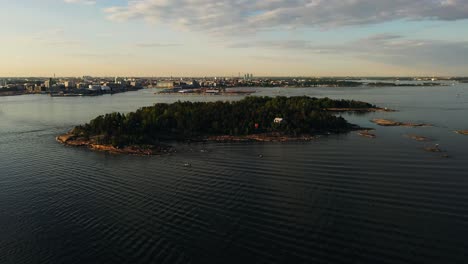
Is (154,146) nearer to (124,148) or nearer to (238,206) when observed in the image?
(124,148)

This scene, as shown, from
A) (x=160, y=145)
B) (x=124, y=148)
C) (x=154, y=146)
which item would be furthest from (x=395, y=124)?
(x=124, y=148)

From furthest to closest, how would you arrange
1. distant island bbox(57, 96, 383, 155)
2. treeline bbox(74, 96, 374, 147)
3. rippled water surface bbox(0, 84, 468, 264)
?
treeline bbox(74, 96, 374, 147) → distant island bbox(57, 96, 383, 155) → rippled water surface bbox(0, 84, 468, 264)

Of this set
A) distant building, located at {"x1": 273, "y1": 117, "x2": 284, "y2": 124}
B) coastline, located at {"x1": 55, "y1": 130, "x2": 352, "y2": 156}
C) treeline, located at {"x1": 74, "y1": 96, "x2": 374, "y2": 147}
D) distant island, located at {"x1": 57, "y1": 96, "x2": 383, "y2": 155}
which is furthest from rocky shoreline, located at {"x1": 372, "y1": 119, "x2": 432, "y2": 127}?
distant building, located at {"x1": 273, "y1": 117, "x2": 284, "y2": 124}

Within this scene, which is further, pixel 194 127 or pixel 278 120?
pixel 278 120

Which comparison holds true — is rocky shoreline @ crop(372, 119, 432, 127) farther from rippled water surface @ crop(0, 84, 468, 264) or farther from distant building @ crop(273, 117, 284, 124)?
distant building @ crop(273, 117, 284, 124)

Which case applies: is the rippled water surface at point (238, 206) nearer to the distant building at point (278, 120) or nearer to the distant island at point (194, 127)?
the distant island at point (194, 127)

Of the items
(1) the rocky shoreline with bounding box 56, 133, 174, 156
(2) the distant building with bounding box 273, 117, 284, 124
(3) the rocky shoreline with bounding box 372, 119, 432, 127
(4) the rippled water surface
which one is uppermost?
(2) the distant building with bounding box 273, 117, 284, 124

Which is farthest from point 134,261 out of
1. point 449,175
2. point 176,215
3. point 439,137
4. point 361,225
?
point 439,137

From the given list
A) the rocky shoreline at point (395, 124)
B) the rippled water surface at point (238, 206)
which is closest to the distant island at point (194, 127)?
the rippled water surface at point (238, 206)
